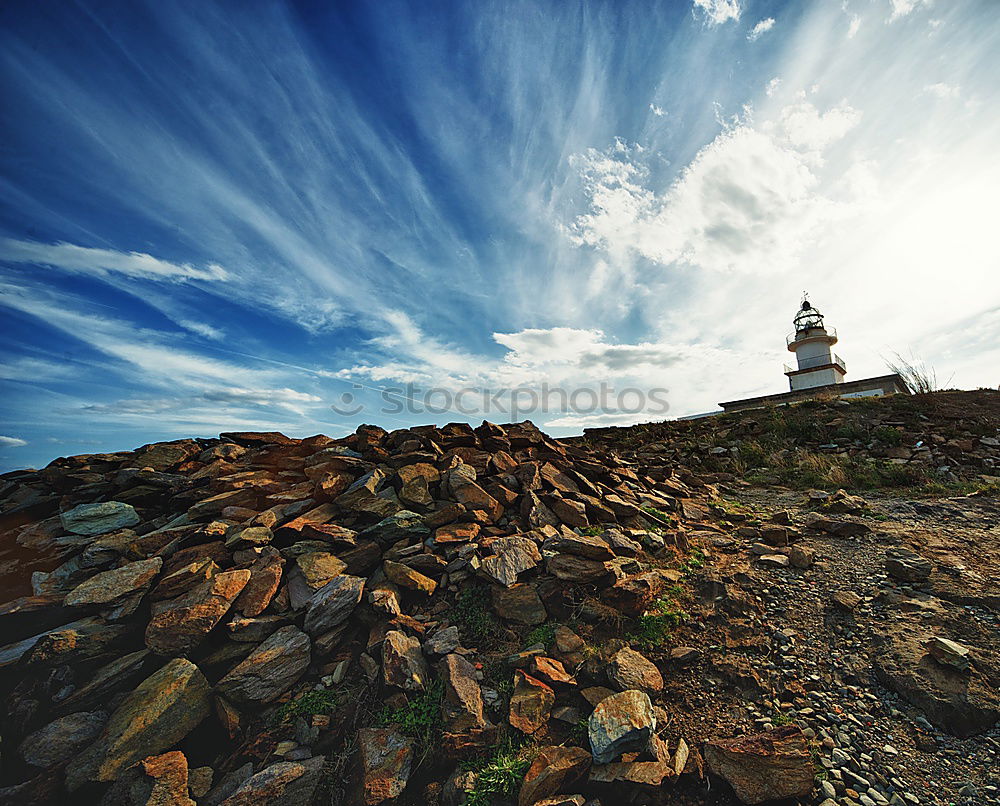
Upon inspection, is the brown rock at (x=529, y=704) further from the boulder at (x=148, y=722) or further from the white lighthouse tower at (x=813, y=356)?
the white lighthouse tower at (x=813, y=356)

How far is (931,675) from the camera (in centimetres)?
346

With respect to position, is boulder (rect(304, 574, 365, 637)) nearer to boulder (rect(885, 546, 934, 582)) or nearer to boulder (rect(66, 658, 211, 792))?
boulder (rect(66, 658, 211, 792))

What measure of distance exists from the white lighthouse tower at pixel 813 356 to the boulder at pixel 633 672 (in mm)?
38988

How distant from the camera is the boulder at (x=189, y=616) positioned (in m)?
3.64

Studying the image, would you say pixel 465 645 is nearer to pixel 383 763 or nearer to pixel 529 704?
pixel 529 704

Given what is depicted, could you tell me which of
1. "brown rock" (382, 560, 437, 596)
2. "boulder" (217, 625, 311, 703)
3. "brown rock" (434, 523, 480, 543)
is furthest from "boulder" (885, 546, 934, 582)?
"boulder" (217, 625, 311, 703)

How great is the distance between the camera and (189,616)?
3.72 metres

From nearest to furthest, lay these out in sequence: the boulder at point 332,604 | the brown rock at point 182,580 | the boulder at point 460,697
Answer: the boulder at point 460,697
the boulder at point 332,604
the brown rock at point 182,580

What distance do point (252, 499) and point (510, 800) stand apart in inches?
187

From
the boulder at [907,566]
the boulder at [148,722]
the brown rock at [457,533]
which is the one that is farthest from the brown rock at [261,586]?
the boulder at [907,566]

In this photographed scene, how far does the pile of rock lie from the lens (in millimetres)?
3006

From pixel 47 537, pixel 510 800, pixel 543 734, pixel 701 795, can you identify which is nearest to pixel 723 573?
pixel 701 795

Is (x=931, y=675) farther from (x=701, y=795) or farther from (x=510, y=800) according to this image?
(x=510, y=800)

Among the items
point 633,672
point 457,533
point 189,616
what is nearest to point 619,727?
point 633,672
